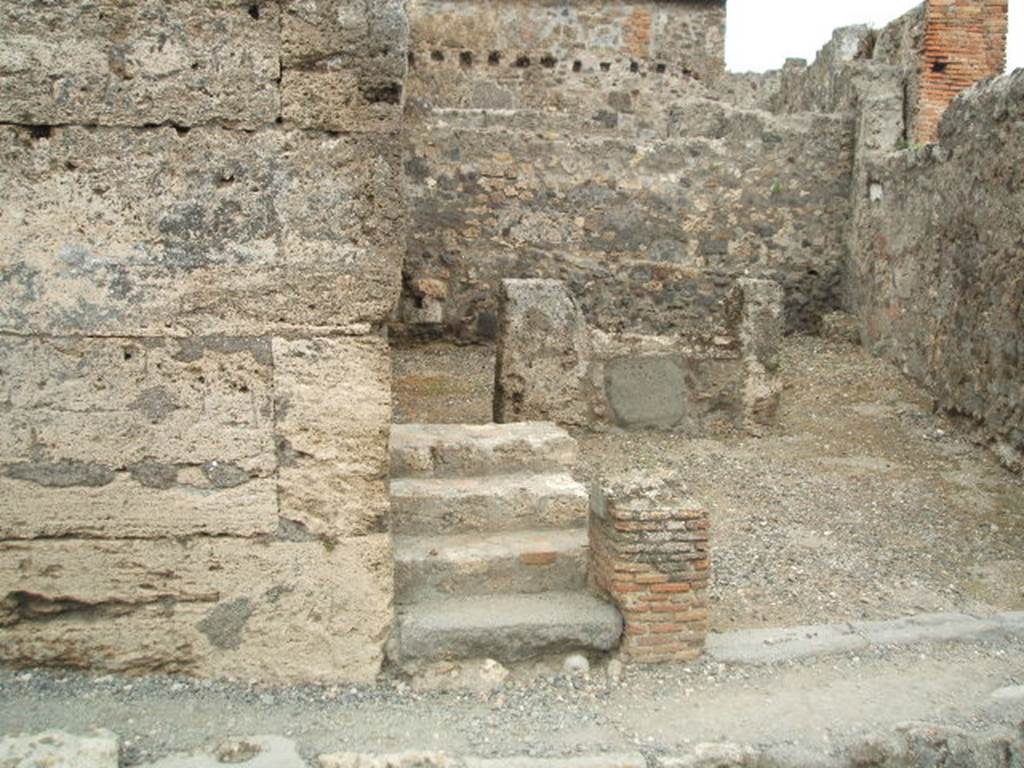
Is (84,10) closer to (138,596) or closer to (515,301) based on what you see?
(138,596)

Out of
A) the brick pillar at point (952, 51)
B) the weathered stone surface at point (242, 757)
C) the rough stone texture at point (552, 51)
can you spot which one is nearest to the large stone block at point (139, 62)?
the weathered stone surface at point (242, 757)

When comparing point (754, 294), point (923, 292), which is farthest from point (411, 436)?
point (923, 292)

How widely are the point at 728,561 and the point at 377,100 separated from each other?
10.5 ft

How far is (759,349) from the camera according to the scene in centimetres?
797

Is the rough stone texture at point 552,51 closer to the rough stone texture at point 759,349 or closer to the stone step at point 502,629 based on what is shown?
the rough stone texture at point 759,349

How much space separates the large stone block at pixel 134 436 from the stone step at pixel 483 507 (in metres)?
1.08

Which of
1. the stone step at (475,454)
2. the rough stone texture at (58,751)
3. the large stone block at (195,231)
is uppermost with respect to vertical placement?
the large stone block at (195,231)

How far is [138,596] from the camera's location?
3.95m

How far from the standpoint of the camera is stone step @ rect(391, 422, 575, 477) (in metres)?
5.34

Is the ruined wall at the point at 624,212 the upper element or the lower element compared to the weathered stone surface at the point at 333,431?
upper

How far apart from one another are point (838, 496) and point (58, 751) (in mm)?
4974

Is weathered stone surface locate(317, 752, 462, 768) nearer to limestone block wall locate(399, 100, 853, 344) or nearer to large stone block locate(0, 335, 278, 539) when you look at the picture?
large stone block locate(0, 335, 278, 539)

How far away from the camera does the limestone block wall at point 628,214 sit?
11172 mm

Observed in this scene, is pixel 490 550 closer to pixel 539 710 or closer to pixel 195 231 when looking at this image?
pixel 539 710
